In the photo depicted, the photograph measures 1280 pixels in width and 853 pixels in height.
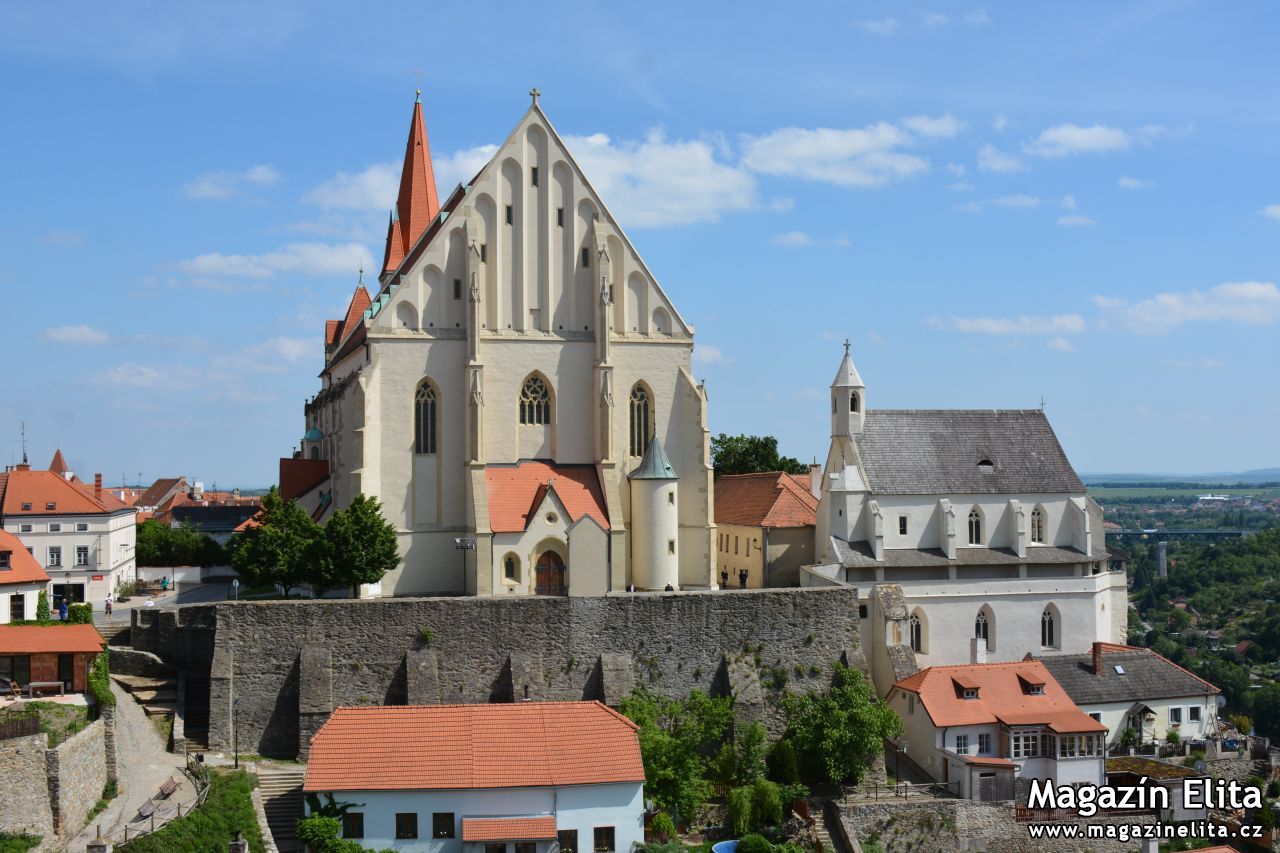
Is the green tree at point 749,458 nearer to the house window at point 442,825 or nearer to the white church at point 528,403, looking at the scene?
the white church at point 528,403

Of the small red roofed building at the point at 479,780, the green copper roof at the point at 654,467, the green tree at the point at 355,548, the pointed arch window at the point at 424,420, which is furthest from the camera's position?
the green copper roof at the point at 654,467

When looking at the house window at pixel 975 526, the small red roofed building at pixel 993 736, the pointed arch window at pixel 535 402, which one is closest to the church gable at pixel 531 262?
the pointed arch window at pixel 535 402

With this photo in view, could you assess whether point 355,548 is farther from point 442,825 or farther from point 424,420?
point 442,825

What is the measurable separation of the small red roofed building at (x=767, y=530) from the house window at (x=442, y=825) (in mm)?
23558

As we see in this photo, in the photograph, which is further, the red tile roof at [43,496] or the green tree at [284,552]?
the red tile roof at [43,496]

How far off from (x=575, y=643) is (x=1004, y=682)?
58.8 ft

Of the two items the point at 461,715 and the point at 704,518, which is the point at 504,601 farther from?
the point at 704,518

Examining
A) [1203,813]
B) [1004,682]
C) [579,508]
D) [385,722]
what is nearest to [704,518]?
[579,508]

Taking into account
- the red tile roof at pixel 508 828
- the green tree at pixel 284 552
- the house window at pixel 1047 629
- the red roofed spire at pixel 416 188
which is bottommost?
the red tile roof at pixel 508 828

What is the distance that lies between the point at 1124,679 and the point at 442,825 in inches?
1252

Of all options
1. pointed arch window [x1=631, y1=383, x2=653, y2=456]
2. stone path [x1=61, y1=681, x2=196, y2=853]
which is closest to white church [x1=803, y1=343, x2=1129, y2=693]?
pointed arch window [x1=631, y1=383, x2=653, y2=456]

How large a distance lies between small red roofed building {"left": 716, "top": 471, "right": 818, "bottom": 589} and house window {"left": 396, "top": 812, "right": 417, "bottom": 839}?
79.8 ft

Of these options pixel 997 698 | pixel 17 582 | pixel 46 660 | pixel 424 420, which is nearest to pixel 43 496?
pixel 17 582

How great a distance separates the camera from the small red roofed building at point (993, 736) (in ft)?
163
